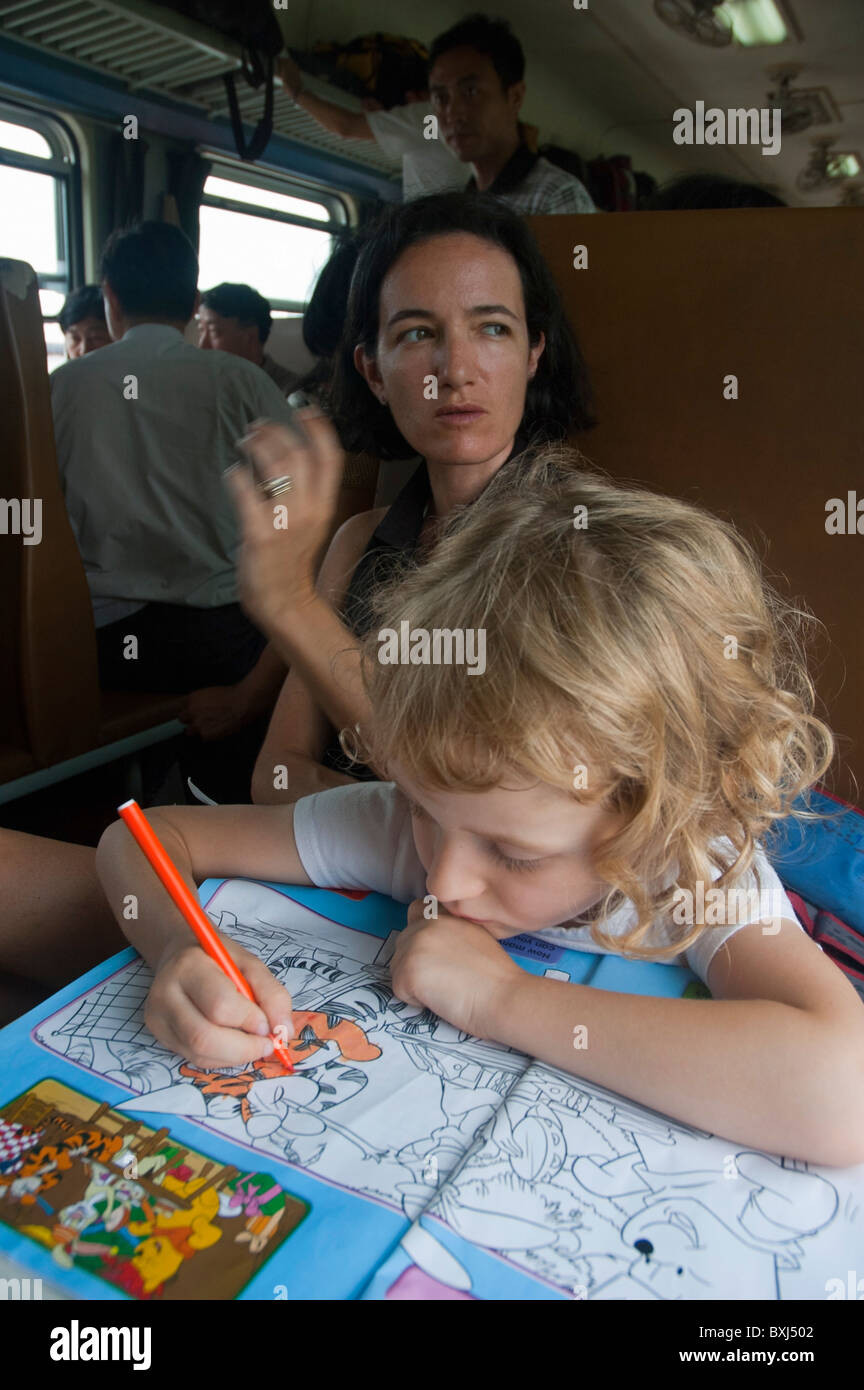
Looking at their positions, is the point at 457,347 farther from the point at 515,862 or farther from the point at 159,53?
the point at 159,53

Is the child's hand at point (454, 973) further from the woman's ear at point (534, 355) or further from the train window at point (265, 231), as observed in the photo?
the train window at point (265, 231)

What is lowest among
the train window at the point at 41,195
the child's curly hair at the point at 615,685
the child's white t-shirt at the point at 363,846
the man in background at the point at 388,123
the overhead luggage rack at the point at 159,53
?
the child's white t-shirt at the point at 363,846

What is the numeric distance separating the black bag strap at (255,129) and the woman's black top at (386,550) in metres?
2.90

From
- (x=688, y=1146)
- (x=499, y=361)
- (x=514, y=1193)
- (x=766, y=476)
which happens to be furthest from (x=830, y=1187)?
(x=499, y=361)

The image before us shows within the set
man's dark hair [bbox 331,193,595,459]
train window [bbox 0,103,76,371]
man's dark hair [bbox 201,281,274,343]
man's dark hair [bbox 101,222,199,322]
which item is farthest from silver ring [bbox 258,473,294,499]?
man's dark hair [bbox 201,281,274,343]

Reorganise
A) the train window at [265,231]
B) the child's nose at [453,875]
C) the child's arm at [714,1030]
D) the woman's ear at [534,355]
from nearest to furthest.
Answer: the child's arm at [714,1030] < the child's nose at [453,875] < the woman's ear at [534,355] < the train window at [265,231]

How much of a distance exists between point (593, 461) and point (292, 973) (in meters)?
0.93

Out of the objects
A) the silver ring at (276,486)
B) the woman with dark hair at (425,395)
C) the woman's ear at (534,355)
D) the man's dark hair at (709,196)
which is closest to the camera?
the silver ring at (276,486)

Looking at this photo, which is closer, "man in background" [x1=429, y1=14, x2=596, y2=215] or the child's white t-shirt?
the child's white t-shirt

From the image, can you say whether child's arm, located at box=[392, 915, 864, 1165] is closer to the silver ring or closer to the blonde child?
the blonde child

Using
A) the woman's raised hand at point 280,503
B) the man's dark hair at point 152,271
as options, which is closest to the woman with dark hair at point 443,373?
the woman's raised hand at point 280,503

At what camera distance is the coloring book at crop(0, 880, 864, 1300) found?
52cm

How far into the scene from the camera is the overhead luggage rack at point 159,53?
3459 mm

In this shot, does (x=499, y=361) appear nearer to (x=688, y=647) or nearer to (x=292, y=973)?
(x=688, y=647)
